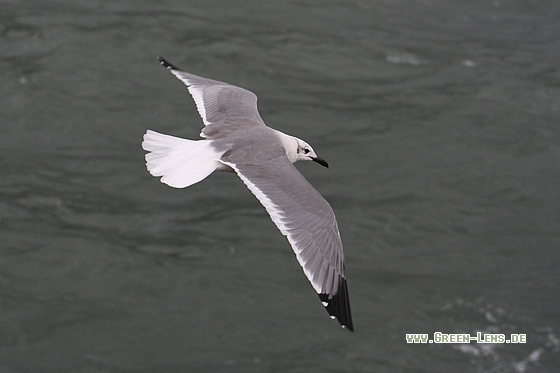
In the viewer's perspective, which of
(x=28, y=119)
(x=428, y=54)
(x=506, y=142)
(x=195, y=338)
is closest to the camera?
(x=195, y=338)

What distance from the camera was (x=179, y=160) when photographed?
5.91 metres

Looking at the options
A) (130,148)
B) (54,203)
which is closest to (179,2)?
(130,148)

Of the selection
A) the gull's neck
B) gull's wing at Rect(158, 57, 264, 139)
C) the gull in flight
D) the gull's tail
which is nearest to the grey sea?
gull's wing at Rect(158, 57, 264, 139)

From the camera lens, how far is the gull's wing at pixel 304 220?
5371 mm

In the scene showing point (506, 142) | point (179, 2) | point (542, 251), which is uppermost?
point (179, 2)

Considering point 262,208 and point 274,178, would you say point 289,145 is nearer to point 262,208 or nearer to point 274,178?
point 274,178

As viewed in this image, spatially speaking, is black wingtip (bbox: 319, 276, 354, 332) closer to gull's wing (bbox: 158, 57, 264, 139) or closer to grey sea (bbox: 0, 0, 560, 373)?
gull's wing (bbox: 158, 57, 264, 139)

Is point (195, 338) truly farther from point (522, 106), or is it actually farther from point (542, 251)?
point (522, 106)

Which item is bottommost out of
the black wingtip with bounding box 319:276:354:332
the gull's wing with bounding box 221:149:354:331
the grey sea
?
the grey sea

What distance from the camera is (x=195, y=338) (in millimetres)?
8844

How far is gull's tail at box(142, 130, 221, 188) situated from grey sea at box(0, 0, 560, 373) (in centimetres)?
320

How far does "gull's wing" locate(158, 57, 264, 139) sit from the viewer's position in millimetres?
6602

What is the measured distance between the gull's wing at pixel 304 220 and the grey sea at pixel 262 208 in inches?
130

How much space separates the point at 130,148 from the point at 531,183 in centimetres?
515
